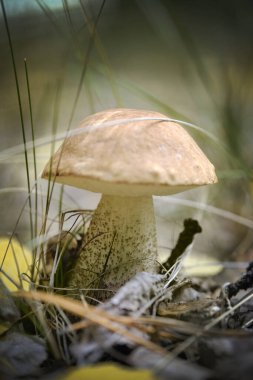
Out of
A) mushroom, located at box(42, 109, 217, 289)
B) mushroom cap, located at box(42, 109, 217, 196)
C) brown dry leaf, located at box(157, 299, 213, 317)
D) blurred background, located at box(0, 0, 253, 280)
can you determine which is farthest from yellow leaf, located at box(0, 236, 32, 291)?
blurred background, located at box(0, 0, 253, 280)

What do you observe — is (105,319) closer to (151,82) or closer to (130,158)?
(130,158)

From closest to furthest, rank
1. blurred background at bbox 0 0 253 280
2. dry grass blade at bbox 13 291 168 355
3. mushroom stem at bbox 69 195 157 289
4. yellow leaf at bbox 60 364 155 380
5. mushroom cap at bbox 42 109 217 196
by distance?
yellow leaf at bbox 60 364 155 380 → dry grass blade at bbox 13 291 168 355 → mushroom cap at bbox 42 109 217 196 → mushroom stem at bbox 69 195 157 289 → blurred background at bbox 0 0 253 280

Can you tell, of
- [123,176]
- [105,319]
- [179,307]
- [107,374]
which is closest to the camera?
[107,374]

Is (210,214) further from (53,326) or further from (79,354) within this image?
(79,354)

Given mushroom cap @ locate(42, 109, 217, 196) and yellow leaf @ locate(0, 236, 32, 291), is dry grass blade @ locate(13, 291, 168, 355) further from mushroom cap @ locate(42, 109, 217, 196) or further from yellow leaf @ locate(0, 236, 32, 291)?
yellow leaf @ locate(0, 236, 32, 291)

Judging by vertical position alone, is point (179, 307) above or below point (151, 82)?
below

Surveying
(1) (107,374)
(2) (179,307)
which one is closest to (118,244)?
(2) (179,307)
